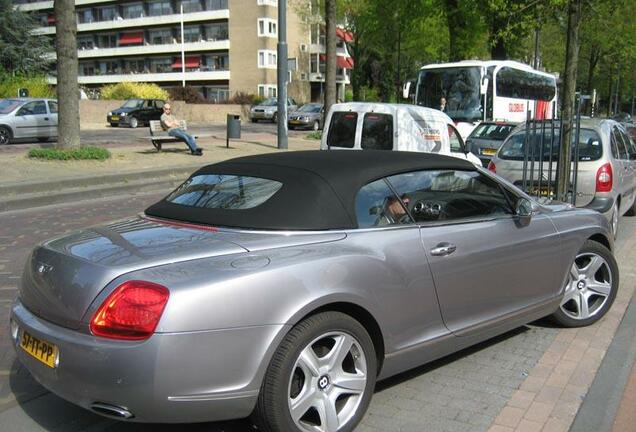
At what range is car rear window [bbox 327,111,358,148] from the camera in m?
11.7

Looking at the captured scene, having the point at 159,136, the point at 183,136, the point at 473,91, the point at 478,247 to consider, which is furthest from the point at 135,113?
the point at 478,247

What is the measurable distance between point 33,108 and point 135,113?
1404 cm

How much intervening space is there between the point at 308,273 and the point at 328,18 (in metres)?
19.4

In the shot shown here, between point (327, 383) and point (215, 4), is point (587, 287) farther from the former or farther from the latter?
point (215, 4)

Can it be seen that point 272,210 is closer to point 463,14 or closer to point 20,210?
point 20,210

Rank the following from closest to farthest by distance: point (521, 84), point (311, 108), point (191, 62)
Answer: point (521, 84), point (311, 108), point (191, 62)

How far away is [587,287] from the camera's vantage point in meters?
5.05

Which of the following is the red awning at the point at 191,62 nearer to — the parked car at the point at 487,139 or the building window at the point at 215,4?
the building window at the point at 215,4

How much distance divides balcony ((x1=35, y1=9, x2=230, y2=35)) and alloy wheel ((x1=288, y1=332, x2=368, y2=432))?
66.9m

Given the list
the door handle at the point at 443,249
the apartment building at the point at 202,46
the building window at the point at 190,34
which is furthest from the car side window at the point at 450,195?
the building window at the point at 190,34

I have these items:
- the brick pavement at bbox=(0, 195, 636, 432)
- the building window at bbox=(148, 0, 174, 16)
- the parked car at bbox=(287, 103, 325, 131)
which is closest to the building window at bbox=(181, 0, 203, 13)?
the building window at bbox=(148, 0, 174, 16)

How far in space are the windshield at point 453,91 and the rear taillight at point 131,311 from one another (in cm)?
1928

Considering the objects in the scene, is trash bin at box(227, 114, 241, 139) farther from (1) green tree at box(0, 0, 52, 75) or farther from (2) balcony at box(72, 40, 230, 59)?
(2) balcony at box(72, 40, 230, 59)

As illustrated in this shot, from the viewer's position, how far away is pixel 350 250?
3.29 m
